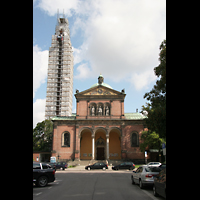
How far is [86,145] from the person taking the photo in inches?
1887

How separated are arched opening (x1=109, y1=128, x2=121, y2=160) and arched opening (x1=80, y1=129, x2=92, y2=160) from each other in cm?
468

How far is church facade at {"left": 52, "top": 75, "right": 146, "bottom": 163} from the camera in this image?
44688mm

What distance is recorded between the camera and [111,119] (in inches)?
1797

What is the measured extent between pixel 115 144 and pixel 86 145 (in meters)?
6.60

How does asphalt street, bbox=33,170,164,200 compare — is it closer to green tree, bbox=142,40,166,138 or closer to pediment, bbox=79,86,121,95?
green tree, bbox=142,40,166,138

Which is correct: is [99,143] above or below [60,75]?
below

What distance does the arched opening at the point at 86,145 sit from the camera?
4694cm

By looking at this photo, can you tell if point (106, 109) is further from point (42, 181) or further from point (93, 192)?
point (93, 192)

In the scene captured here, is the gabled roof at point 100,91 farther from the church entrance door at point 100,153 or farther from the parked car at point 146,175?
the parked car at point 146,175

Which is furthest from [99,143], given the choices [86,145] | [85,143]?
[85,143]

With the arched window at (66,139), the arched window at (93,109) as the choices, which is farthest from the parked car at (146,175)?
the arched window at (93,109)

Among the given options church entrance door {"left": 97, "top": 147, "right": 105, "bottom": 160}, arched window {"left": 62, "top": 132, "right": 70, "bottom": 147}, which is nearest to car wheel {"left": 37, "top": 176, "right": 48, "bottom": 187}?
arched window {"left": 62, "top": 132, "right": 70, "bottom": 147}

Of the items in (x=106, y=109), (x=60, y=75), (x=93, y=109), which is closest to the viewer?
(x=106, y=109)
